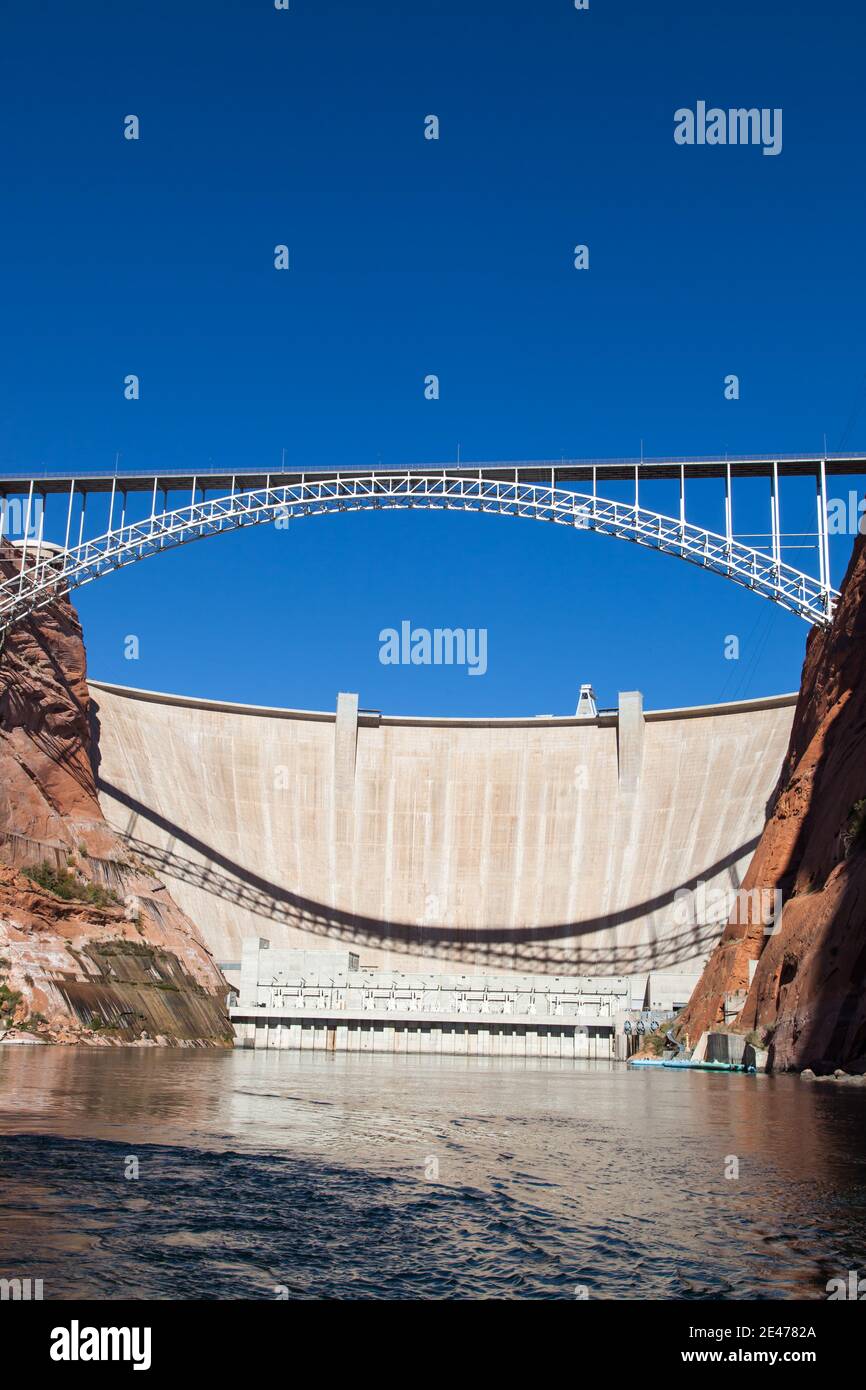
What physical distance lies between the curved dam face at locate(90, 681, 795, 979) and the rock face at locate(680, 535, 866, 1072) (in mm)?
19892

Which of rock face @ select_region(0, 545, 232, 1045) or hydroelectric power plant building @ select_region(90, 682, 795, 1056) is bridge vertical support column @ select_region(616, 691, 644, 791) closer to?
hydroelectric power plant building @ select_region(90, 682, 795, 1056)

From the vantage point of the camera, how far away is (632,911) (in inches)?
3063

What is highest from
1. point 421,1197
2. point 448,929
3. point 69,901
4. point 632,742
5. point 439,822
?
point 632,742

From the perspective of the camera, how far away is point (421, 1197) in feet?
46.6

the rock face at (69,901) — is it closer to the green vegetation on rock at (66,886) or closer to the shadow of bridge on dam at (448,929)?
the green vegetation on rock at (66,886)

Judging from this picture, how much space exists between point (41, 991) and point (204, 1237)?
40.9m

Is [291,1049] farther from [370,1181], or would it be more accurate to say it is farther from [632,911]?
[370,1181]

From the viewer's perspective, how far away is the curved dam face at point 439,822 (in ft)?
254

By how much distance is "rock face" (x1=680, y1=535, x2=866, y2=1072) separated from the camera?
36.1 m

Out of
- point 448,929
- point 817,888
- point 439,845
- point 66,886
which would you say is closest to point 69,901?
point 66,886

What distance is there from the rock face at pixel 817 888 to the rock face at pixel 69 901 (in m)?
24.4

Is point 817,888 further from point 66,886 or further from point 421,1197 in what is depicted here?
point 66,886

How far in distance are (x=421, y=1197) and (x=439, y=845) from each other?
2671 inches
